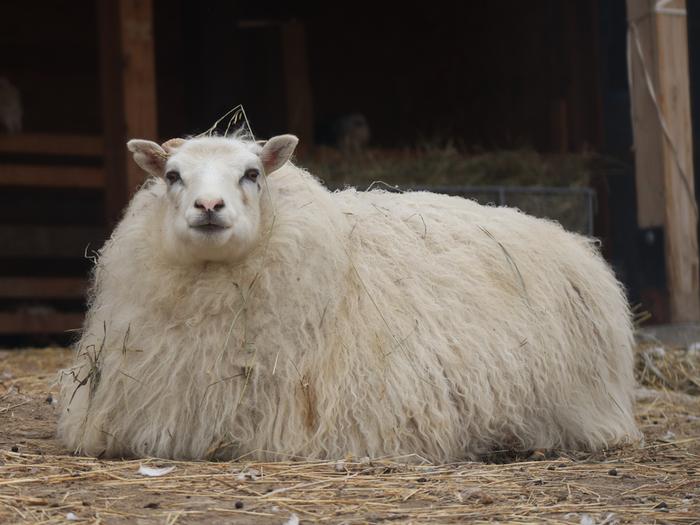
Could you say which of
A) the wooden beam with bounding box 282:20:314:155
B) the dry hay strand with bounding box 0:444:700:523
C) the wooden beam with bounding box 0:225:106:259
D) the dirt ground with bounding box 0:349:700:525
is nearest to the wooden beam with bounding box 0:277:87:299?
the wooden beam with bounding box 0:225:106:259

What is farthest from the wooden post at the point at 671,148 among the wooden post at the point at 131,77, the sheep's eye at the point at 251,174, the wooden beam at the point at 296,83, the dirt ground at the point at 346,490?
the sheep's eye at the point at 251,174

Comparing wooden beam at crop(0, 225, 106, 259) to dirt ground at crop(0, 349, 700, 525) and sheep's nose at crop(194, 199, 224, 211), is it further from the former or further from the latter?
sheep's nose at crop(194, 199, 224, 211)

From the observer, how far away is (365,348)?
15.6 feet

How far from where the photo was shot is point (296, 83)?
34.8 feet

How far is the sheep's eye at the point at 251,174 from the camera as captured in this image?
4770mm

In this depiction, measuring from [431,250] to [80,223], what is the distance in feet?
21.7

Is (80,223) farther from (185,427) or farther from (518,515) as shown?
(518,515)

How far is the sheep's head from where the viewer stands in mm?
4434

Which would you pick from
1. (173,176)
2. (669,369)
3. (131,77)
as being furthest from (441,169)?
(173,176)

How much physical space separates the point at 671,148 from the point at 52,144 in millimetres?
4768

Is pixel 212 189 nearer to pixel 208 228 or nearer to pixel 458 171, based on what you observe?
pixel 208 228

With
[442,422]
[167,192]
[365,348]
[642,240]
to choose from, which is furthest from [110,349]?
[642,240]

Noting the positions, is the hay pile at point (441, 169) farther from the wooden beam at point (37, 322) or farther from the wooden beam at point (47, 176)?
the wooden beam at point (37, 322)

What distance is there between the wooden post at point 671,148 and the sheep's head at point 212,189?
A: 165 inches
